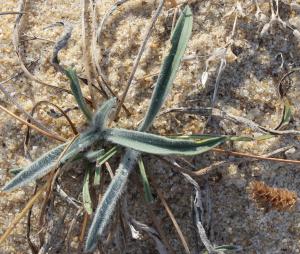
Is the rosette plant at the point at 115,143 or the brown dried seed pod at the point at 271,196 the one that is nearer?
the rosette plant at the point at 115,143

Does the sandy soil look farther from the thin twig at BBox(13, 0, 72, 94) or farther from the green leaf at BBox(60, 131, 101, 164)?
the green leaf at BBox(60, 131, 101, 164)

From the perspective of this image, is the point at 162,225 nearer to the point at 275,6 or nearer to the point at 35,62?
the point at 35,62

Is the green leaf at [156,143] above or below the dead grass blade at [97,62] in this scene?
below

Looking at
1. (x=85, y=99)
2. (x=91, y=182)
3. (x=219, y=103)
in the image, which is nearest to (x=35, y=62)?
(x=85, y=99)

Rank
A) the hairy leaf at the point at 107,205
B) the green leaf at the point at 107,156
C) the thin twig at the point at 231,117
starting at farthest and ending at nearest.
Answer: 1. the thin twig at the point at 231,117
2. the green leaf at the point at 107,156
3. the hairy leaf at the point at 107,205

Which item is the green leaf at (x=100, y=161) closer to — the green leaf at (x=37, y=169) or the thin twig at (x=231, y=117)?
the green leaf at (x=37, y=169)

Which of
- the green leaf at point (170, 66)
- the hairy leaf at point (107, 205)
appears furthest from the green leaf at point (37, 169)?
the green leaf at point (170, 66)
